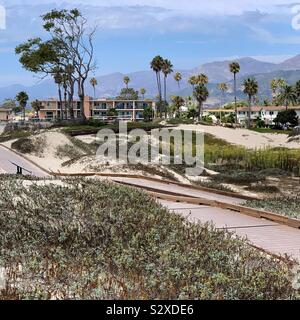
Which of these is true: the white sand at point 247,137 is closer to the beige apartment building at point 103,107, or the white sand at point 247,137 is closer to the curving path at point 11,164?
the curving path at point 11,164

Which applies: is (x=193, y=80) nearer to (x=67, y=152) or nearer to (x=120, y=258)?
(x=67, y=152)

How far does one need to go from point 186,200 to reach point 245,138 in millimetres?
40796

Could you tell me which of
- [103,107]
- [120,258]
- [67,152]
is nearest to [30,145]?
[67,152]

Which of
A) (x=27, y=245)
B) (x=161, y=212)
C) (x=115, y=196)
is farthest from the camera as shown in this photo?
(x=115, y=196)

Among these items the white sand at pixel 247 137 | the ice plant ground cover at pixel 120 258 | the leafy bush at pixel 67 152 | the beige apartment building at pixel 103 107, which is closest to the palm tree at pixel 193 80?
the beige apartment building at pixel 103 107

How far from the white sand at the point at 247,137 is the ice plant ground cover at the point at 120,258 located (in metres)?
41.8

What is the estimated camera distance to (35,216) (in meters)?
9.25

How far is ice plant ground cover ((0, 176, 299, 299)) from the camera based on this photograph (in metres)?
5.52

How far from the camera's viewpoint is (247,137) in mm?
55750

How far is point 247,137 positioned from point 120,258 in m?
50.2

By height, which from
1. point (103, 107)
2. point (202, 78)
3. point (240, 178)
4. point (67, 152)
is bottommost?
point (240, 178)
